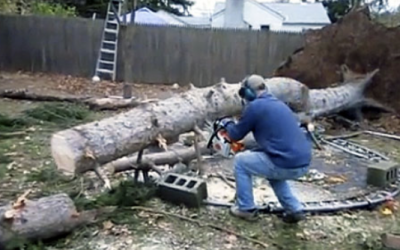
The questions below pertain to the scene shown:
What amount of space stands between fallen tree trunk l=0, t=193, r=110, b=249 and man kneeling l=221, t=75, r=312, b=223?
4.55 feet

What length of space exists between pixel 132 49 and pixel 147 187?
11016mm

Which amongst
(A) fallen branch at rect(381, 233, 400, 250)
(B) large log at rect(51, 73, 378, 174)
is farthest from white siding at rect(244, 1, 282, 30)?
(A) fallen branch at rect(381, 233, 400, 250)

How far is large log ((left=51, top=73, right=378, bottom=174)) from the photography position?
4.92m

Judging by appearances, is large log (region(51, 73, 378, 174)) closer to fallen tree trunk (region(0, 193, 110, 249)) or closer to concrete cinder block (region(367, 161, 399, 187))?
fallen tree trunk (region(0, 193, 110, 249))

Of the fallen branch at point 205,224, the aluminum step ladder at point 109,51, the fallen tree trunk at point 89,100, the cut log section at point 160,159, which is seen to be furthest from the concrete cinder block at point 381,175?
the aluminum step ladder at point 109,51

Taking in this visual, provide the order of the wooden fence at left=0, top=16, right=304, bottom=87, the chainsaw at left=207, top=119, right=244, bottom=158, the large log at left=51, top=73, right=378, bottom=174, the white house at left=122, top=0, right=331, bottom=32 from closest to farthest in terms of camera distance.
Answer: the large log at left=51, top=73, right=378, bottom=174
the chainsaw at left=207, top=119, right=244, bottom=158
the wooden fence at left=0, top=16, right=304, bottom=87
the white house at left=122, top=0, right=331, bottom=32

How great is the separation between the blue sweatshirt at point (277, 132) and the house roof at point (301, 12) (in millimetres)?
26185

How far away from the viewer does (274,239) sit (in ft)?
15.7

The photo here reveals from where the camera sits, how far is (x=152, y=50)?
53.0ft

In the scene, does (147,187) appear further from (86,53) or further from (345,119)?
(86,53)

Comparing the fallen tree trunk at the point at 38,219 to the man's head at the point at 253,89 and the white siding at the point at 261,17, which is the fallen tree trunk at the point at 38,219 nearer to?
the man's head at the point at 253,89

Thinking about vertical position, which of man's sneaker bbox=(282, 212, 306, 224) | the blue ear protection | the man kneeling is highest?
the blue ear protection

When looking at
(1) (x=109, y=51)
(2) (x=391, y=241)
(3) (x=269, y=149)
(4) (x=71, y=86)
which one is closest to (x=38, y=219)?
(3) (x=269, y=149)

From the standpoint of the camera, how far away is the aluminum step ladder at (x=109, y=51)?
15.7 m
